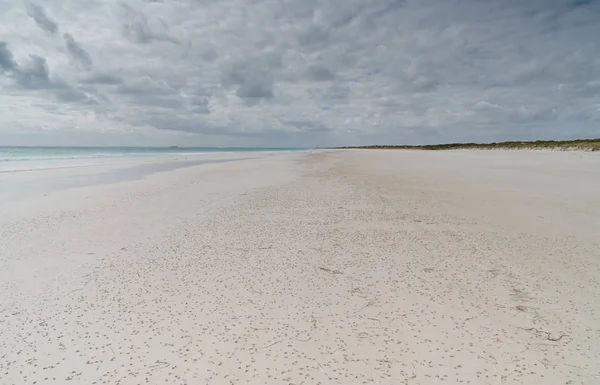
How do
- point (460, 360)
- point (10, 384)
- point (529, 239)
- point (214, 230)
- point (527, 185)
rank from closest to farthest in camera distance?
point (10, 384)
point (460, 360)
point (529, 239)
point (214, 230)
point (527, 185)

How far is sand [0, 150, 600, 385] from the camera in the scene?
Result: 3.12 meters

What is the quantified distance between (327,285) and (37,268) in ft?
15.7

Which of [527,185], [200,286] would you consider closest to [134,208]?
[200,286]

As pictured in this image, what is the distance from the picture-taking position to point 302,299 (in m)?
4.42

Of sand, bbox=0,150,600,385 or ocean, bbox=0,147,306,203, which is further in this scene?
ocean, bbox=0,147,306,203

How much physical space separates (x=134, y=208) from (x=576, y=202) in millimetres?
14069

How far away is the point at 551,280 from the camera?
4.93 meters

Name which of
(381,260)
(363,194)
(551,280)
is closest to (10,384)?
(381,260)

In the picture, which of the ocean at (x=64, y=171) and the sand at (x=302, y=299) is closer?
the sand at (x=302, y=299)

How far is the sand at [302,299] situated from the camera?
312 cm

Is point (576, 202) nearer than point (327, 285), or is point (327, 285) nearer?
point (327, 285)

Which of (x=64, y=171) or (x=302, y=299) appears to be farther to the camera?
(x=64, y=171)

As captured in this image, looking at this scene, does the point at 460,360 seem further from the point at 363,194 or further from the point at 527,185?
the point at 527,185

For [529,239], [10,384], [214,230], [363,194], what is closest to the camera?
[10,384]
